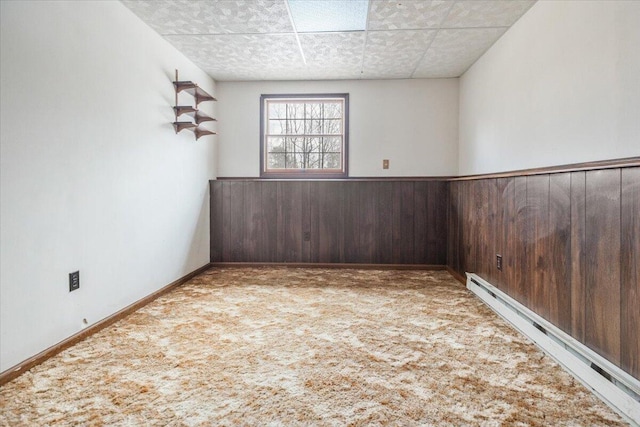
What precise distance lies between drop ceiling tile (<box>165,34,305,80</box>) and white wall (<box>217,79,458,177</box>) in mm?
361

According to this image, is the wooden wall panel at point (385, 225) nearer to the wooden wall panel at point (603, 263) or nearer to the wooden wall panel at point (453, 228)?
the wooden wall panel at point (453, 228)

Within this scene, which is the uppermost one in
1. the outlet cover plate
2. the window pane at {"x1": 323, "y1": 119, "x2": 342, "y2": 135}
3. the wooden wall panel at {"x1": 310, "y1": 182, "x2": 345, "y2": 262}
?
the window pane at {"x1": 323, "y1": 119, "x2": 342, "y2": 135}

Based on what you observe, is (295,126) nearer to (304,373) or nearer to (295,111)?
(295,111)

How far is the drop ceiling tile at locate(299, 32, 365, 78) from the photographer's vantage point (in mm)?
3148

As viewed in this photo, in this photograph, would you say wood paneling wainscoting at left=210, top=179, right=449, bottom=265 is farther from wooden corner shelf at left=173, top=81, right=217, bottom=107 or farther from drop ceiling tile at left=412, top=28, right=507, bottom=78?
drop ceiling tile at left=412, top=28, right=507, bottom=78

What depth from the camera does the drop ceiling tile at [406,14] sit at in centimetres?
257

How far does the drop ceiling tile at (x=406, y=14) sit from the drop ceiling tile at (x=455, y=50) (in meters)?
0.28

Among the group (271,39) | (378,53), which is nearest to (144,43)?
(271,39)

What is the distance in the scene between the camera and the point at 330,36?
313cm

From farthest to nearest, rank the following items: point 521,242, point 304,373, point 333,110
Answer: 1. point 333,110
2. point 521,242
3. point 304,373

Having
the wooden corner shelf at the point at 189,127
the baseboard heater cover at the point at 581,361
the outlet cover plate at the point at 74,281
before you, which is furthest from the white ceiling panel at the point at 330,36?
the baseboard heater cover at the point at 581,361

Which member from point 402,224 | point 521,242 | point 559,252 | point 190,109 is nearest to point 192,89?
point 190,109

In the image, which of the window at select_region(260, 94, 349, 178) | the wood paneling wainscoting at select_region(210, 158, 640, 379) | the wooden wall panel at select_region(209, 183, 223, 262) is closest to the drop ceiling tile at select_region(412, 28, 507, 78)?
the window at select_region(260, 94, 349, 178)

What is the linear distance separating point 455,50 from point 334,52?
117 centimetres
